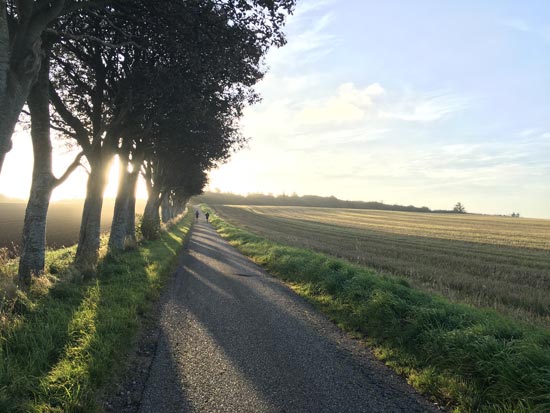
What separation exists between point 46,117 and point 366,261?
14.6 m

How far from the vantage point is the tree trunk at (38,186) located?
9.04 metres

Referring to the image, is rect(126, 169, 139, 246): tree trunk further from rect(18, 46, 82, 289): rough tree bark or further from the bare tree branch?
rect(18, 46, 82, 289): rough tree bark

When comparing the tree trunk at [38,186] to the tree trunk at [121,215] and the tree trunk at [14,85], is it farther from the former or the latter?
the tree trunk at [121,215]

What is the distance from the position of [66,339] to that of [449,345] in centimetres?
593

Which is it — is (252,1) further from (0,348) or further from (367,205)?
(367,205)

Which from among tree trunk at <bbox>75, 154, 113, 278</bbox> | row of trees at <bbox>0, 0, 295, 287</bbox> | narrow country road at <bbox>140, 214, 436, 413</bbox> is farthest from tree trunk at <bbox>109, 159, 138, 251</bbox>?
narrow country road at <bbox>140, 214, 436, 413</bbox>

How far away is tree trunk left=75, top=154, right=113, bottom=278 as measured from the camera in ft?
36.1

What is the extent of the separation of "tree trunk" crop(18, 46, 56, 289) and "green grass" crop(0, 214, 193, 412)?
99 centimetres

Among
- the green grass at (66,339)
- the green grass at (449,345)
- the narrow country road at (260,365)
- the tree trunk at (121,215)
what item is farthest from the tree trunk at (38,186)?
the green grass at (449,345)

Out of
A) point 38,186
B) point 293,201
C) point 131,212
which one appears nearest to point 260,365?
point 38,186

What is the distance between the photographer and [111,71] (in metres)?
11.8

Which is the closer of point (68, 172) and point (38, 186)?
point (38, 186)

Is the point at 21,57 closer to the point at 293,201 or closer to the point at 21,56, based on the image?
the point at 21,56

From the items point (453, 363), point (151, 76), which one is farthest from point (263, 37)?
point (453, 363)
